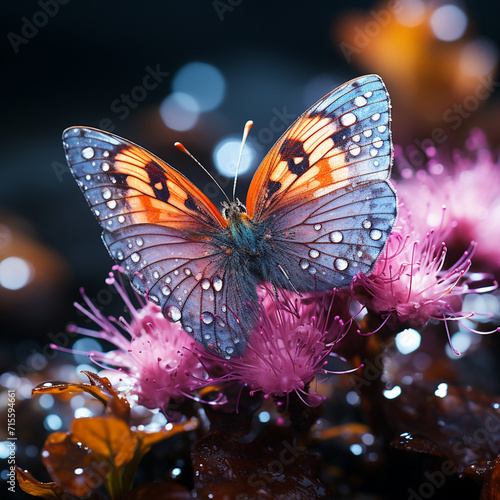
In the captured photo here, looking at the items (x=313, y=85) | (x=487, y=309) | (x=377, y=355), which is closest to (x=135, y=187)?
(x=377, y=355)

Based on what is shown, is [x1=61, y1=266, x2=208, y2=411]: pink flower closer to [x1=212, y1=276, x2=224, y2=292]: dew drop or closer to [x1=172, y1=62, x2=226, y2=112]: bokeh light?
[x1=212, y1=276, x2=224, y2=292]: dew drop

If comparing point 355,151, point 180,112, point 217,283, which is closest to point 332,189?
point 355,151

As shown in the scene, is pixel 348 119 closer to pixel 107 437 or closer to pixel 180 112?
pixel 107 437

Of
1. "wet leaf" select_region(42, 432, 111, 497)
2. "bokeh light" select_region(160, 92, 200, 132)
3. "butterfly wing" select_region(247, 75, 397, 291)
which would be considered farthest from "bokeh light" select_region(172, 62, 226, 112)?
"wet leaf" select_region(42, 432, 111, 497)

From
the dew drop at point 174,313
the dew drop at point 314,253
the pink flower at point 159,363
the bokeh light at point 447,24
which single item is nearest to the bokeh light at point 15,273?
the pink flower at point 159,363

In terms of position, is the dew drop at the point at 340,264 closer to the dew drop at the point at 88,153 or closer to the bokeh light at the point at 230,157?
the dew drop at the point at 88,153

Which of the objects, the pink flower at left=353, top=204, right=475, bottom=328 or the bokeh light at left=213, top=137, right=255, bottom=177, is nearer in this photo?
the pink flower at left=353, top=204, right=475, bottom=328
